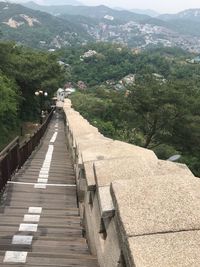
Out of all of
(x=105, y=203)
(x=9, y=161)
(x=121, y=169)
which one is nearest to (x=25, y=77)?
(x=9, y=161)

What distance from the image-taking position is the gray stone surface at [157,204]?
2863 mm

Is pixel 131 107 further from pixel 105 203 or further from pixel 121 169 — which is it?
pixel 105 203

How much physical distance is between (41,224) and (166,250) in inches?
165

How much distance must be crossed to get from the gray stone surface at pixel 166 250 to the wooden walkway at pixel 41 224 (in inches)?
80.3

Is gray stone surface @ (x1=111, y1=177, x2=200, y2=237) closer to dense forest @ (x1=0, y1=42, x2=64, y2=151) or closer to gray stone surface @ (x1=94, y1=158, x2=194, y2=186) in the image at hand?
gray stone surface @ (x1=94, y1=158, x2=194, y2=186)

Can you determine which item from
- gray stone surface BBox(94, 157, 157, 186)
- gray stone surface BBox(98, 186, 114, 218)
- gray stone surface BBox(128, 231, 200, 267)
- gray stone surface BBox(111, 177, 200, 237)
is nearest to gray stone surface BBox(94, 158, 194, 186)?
gray stone surface BBox(94, 157, 157, 186)

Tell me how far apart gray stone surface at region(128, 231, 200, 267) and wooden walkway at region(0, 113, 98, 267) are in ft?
6.69

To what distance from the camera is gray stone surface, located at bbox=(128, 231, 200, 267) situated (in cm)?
244

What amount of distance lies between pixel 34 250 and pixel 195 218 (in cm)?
288

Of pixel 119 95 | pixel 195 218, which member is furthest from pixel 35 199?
pixel 119 95

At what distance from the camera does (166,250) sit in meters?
2.58

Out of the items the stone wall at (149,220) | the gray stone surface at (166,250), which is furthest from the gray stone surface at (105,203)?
the gray stone surface at (166,250)

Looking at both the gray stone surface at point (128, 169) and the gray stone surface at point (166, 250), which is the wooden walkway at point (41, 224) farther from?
the gray stone surface at point (166, 250)

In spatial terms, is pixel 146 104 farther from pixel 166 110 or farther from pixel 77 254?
pixel 77 254
